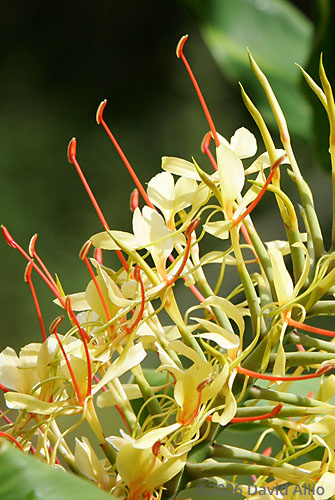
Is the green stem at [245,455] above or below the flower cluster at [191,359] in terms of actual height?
below

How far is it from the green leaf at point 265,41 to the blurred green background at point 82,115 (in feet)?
1.14

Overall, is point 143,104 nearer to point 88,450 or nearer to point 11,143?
point 11,143

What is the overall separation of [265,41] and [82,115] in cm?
63

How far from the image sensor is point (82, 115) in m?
1.40

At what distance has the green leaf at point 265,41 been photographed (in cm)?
81

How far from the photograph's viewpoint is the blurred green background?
1253 millimetres

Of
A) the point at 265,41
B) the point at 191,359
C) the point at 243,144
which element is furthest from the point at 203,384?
the point at 265,41

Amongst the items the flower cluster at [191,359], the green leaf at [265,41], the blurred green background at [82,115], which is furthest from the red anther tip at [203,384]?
the blurred green background at [82,115]

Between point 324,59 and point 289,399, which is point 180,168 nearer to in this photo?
point 289,399

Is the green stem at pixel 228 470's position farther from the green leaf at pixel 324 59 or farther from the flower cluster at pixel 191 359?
the green leaf at pixel 324 59

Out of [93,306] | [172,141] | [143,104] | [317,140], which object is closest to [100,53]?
[143,104]

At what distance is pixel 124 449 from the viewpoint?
0.25 metres

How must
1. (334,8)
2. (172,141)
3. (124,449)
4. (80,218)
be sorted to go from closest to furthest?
(124,449) → (334,8) → (80,218) → (172,141)

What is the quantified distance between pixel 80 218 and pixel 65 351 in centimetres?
105
